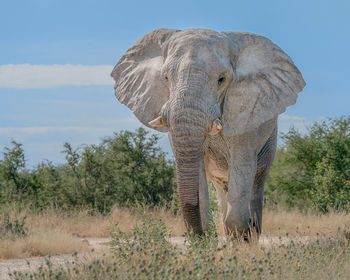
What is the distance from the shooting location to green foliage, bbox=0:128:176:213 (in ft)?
60.1

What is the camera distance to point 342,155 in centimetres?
1844

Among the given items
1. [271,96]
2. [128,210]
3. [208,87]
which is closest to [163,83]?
[208,87]

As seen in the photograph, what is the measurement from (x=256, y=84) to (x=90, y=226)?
8.69 meters

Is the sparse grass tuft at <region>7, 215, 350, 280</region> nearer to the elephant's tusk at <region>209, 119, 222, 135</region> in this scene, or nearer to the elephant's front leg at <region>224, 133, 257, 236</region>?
the elephant's front leg at <region>224, 133, 257, 236</region>

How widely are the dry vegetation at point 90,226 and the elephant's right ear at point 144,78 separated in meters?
4.27

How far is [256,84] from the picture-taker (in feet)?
25.3

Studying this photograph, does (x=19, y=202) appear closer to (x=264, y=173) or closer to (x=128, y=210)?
(x=128, y=210)

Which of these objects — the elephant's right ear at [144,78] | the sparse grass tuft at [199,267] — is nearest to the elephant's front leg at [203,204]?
the sparse grass tuft at [199,267]

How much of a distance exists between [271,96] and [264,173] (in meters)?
A: 1.90

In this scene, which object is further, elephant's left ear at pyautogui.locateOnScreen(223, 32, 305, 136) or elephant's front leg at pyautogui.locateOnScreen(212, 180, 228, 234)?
elephant's front leg at pyautogui.locateOnScreen(212, 180, 228, 234)

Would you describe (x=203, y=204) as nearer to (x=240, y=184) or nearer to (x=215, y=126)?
(x=240, y=184)

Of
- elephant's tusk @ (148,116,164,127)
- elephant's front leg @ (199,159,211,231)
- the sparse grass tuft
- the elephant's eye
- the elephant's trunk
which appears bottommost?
the sparse grass tuft

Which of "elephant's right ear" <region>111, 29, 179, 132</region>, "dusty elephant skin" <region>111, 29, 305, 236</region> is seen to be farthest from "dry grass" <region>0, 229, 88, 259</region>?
"elephant's right ear" <region>111, 29, 179, 132</region>

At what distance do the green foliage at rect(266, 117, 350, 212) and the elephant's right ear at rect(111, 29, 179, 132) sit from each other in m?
9.85
